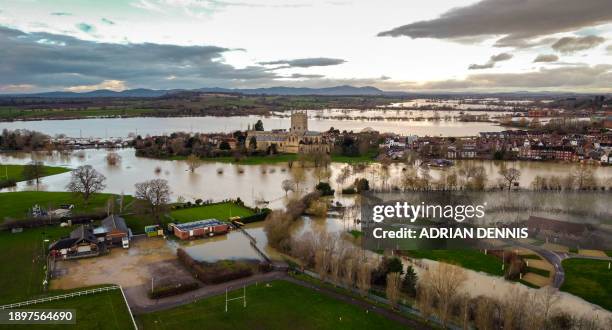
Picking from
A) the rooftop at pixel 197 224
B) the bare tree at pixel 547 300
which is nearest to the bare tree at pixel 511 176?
the bare tree at pixel 547 300

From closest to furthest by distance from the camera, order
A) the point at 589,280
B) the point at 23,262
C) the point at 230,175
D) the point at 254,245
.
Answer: the point at 589,280
the point at 23,262
the point at 254,245
the point at 230,175

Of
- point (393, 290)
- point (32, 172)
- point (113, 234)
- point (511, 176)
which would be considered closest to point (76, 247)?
point (113, 234)

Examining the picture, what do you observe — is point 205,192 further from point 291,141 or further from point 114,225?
point 291,141

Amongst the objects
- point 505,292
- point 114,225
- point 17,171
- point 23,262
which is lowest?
point 505,292

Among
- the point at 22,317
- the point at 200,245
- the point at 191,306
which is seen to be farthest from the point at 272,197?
the point at 22,317

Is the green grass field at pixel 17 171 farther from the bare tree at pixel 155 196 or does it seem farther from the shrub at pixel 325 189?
the shrub at pixel 325 189

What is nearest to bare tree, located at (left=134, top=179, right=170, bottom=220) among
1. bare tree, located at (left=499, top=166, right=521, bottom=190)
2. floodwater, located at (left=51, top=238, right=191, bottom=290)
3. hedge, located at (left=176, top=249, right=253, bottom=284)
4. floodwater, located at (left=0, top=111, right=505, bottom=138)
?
floodwater, located at (left=51, top=238, right=191, bottom=290)

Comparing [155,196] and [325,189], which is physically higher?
[155,196]
